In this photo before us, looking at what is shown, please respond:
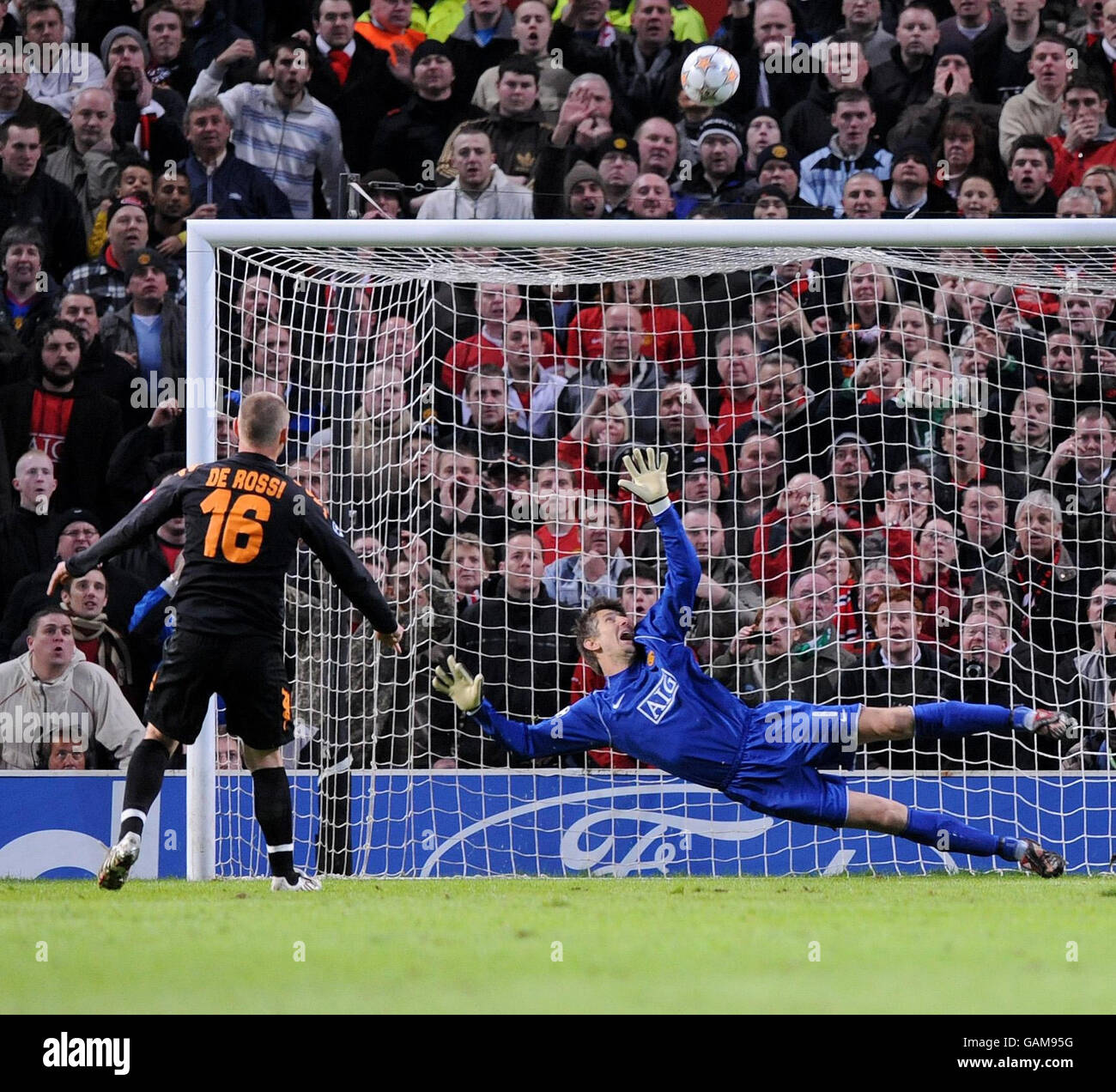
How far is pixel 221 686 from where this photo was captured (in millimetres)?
6289

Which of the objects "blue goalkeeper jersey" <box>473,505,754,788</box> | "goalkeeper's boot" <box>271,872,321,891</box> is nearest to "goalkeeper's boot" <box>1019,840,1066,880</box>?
"blue goalkeeper jersey" <box>473,505,754,788</box>

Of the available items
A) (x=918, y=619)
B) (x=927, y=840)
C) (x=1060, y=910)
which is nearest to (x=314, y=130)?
(x=918, y=619)

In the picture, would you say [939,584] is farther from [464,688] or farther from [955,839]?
[464,688]

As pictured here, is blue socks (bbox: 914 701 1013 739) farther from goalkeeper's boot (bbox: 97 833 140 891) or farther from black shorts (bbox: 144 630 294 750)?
goalkeeper's boot (bbox: 97 833 140 891)

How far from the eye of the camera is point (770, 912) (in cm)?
569

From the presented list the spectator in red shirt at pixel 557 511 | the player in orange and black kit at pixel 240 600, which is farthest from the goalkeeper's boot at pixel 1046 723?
the spectator in red shirt at pixel 557 511

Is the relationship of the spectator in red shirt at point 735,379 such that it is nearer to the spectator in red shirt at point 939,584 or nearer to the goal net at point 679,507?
the goal net at point 679,507

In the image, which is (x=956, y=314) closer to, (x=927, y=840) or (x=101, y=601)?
(x=927, y=840)

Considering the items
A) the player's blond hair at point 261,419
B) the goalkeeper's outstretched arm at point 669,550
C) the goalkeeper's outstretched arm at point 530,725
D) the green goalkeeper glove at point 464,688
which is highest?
the player's blond hair at point 261,419

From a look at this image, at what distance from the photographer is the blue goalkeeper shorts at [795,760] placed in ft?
23.9

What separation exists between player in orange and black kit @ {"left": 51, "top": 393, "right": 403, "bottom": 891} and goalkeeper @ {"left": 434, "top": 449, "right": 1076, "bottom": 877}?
3.56 ft

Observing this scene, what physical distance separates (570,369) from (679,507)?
1.03 m

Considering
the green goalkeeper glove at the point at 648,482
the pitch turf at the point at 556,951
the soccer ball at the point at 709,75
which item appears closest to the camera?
the pitch turf at the point at 556,951

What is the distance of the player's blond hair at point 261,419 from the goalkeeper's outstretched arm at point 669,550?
157 centimetres
